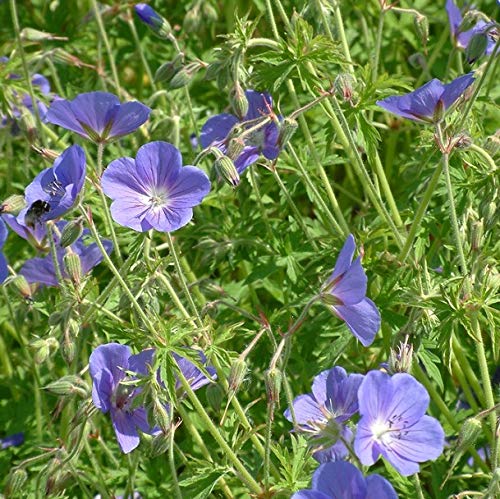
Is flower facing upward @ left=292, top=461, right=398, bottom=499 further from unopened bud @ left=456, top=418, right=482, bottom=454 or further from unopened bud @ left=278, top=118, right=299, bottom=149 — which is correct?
unopened bud @ left=278, top=118, right=299, bottom=149

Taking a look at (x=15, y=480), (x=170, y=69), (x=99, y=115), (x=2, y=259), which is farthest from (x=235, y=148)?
(x=15, y=480)

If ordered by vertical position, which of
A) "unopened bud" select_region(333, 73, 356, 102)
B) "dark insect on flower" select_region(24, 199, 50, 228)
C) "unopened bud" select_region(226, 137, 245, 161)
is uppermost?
"unopened bud" select_region(333, 73, 356, 102)

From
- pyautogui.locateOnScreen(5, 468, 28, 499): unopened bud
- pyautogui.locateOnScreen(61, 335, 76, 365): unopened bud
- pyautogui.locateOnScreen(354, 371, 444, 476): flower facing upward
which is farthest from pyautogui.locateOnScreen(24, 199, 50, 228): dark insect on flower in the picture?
pyautogui.locateOnScreen(354, 371, 444, 476): flower facing upward

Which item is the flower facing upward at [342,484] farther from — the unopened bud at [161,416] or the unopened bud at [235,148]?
the unopened bud at [235,148]

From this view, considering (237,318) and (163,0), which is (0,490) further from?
(163,0)

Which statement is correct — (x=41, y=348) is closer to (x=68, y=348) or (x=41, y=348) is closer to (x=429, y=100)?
(x=68, y=348)

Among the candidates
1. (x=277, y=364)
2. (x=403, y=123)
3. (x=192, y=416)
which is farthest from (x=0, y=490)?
(x=403, y=123)

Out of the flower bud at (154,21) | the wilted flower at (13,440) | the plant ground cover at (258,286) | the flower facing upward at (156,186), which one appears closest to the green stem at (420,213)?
the plant ground cover at (258,286)
